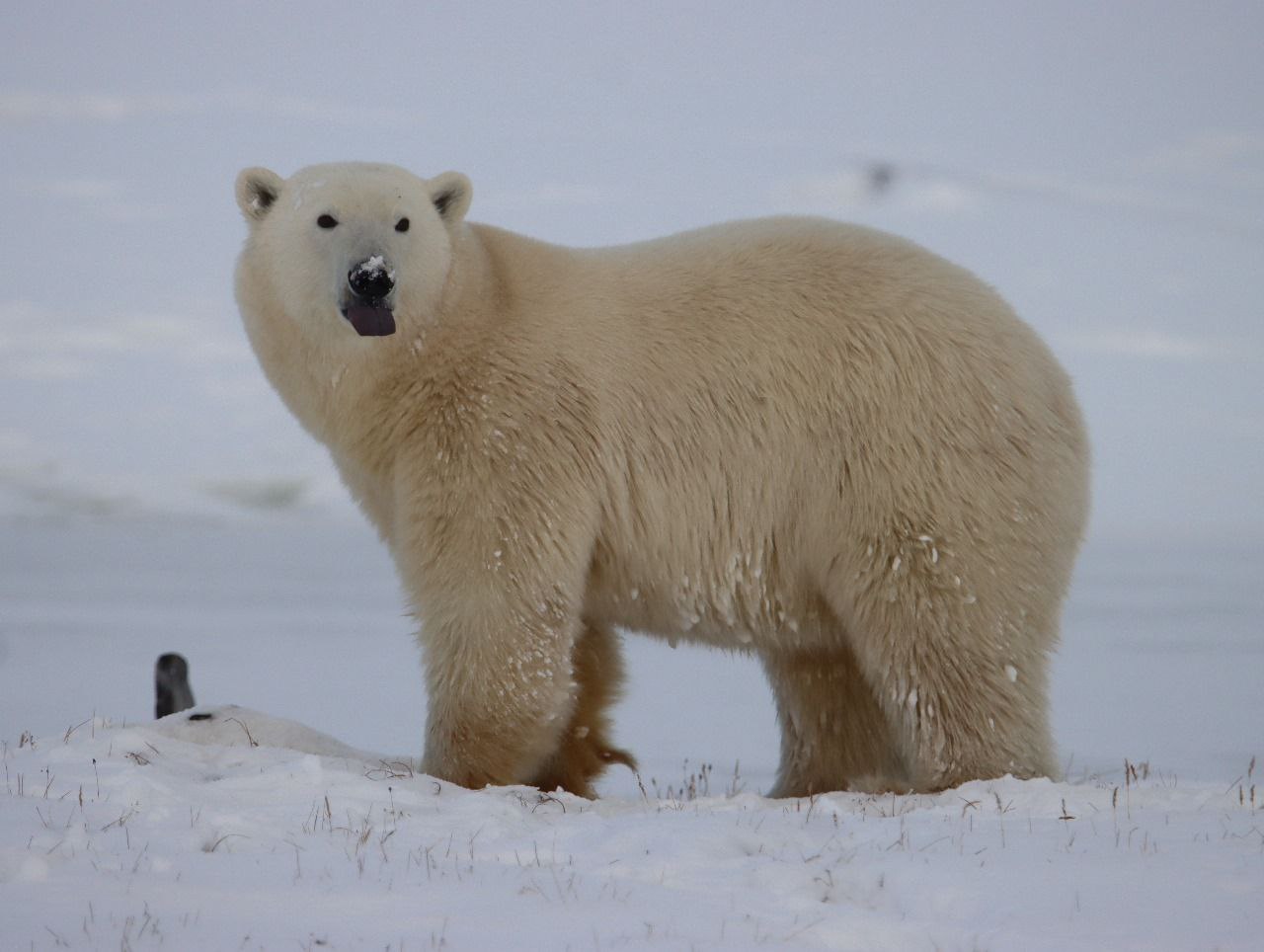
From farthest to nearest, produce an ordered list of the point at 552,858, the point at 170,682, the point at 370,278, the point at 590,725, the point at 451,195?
the point at 170,682
the point at 590,725
the point at 451,195
the point at 370,278
the point at 552,858

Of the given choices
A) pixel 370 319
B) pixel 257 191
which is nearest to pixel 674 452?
pixel 370 319

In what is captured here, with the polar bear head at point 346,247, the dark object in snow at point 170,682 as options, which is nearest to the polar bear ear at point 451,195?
the polar bear head at point 346,247

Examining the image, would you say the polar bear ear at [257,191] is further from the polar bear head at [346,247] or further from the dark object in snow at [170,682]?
the dark object in snow at [170,682]

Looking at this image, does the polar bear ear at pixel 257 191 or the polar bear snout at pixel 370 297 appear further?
the polar bear ear at pixel 257 191

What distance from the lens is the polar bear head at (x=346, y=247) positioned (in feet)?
18.7

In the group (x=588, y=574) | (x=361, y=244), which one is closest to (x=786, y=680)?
(x=588, y=574)

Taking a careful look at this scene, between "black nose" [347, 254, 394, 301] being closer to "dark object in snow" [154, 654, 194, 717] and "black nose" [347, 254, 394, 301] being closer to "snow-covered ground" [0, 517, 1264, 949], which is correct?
"snow-covered ground" [0, 517, 1264, 949]

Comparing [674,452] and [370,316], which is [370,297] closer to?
[370,316]

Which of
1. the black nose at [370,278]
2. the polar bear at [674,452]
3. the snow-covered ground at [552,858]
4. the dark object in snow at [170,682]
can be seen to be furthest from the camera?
the dark object in snow at [170,682]

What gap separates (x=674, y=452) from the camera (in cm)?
604

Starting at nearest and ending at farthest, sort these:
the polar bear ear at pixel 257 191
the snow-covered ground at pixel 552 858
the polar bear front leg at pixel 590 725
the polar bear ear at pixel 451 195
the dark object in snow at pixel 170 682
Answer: the snow-covered ground at pixel 552 858 < the polar bear ear at pixel 257 191 < the polar bear ear at pixel 451 195 < the polar bear front leg at pixel 590 725 < the dark object in snow at pixel 170 682

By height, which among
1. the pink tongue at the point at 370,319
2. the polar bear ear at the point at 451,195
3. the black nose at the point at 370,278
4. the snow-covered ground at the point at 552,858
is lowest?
the snow-covered ground at the point at 552,858

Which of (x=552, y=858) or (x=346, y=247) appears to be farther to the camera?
(x=346, y=247)

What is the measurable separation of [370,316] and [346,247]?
11.4 inches
